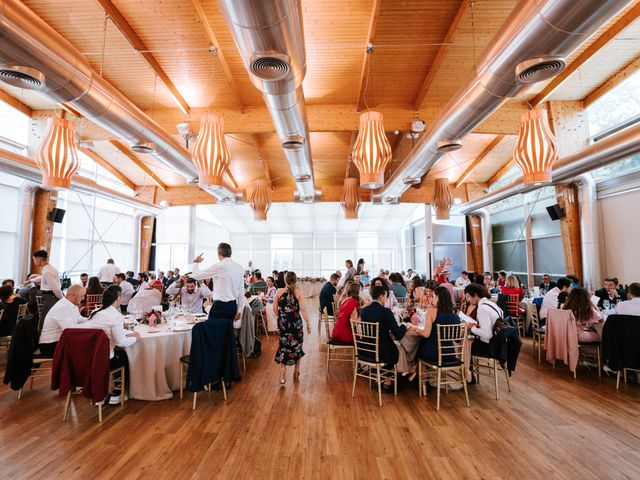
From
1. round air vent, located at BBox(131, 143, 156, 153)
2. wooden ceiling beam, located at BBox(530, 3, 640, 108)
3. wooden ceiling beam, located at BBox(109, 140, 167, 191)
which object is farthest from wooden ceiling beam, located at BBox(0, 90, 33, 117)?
wooden ceiling beam, located at BBox(530, 3, 640, 108)

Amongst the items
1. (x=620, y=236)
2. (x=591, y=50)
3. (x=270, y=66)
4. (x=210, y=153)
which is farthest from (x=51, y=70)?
(x=620, y=236)

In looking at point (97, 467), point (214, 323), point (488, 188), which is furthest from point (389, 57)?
point (488, 188)

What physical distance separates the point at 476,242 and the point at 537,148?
33.7 feet

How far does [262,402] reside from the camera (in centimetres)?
363

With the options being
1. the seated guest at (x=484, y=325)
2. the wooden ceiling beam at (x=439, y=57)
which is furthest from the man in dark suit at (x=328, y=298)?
the wooden ceiling beam at (x=439, y=57)

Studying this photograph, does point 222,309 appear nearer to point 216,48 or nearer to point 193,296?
point 193,296

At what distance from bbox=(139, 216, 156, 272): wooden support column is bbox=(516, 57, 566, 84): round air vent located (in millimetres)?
14256

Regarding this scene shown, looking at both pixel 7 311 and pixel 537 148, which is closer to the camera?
pixel 537 148

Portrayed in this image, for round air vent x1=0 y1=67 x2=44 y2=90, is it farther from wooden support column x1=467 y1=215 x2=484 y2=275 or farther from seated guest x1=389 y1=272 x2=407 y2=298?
wooden support column x1=467 y1=215 x2=484 y2=275

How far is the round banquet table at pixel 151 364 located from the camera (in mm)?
3576

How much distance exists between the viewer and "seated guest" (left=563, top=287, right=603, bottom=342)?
422 cm

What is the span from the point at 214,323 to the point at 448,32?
5.41 metres

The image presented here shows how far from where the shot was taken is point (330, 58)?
5.78 m

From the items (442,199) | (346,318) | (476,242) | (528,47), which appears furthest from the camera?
(476,242)
